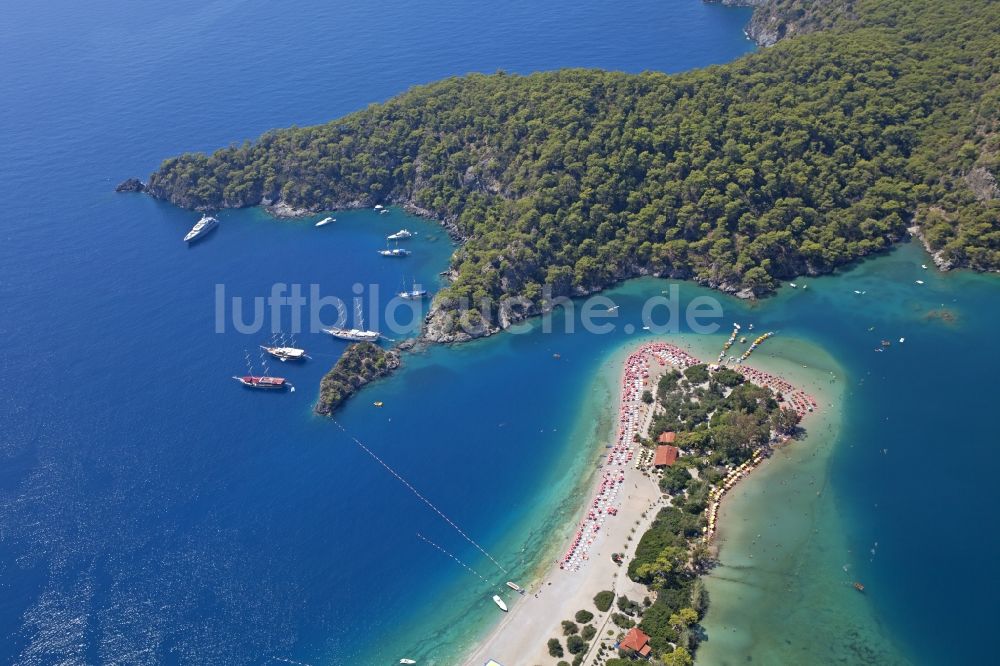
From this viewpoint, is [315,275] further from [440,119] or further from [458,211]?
[440,119]

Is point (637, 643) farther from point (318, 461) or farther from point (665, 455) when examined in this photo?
point (318, 461)

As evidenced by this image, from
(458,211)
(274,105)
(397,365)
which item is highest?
(274,105)

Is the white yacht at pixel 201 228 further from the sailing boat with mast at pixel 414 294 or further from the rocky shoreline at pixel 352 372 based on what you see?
the rocky shoreline at pixel 352 372

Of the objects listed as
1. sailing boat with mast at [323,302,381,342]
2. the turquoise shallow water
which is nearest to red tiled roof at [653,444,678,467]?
the turquoise shallow water

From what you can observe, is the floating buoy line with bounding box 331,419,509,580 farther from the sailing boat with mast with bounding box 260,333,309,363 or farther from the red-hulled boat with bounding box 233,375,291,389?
the sailing boat with mast with bounding box 260,333,309,363

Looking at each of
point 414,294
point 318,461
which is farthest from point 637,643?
point 414,294

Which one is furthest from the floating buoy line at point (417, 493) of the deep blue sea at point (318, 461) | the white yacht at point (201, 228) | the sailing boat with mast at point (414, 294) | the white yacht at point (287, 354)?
the white yacht at point (201, 228)

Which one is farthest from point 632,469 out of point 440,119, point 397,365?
point 440,119
